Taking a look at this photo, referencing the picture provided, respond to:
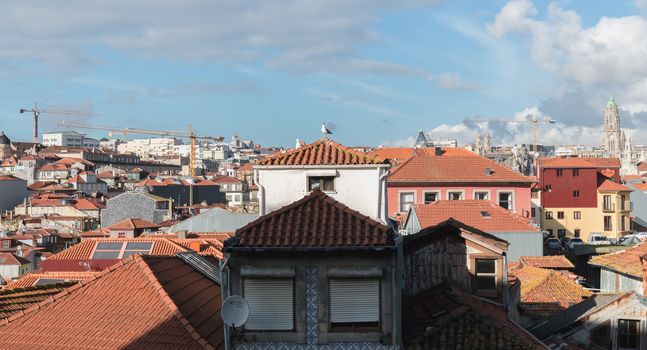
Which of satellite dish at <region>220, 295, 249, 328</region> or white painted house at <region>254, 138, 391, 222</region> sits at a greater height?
white painted house at <region>254, 138, 391, 222</region>

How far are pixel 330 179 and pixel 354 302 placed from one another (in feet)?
9.69

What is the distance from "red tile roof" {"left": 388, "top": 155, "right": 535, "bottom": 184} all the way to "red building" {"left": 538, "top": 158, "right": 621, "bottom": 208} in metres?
22.9

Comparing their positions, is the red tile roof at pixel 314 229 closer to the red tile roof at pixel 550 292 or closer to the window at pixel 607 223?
the red tile roof at pixel 550 292

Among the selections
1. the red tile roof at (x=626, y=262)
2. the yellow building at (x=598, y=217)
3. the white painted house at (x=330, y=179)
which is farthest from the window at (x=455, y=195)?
the white painted house at (x=330, y=179)

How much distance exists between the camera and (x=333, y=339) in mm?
12781

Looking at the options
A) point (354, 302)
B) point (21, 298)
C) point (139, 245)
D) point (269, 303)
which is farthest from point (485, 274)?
point (139, 245)

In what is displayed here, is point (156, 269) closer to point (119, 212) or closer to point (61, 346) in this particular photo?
point (61, 346)

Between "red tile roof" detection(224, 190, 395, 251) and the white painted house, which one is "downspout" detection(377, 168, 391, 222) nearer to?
the white painted house

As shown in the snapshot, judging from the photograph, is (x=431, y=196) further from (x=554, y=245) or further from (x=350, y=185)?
(x=350, y=185)

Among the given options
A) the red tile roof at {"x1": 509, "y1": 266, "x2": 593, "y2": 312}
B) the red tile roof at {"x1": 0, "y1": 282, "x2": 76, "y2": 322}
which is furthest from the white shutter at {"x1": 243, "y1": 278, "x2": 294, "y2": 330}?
the red tile roof at {"x1": 509, "y1": 266, "x2": 593, "y2": 312}

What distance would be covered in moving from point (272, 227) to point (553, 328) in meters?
9.80

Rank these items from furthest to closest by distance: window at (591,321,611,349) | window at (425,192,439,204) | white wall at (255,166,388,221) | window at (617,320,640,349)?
window at (425,192,439,204) < window at (591,321,611,349) < window at (617,320,640,349) < white wall at (255,166,388,221)

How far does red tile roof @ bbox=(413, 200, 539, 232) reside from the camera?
1529 inches

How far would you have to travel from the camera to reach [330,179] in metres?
15.1
